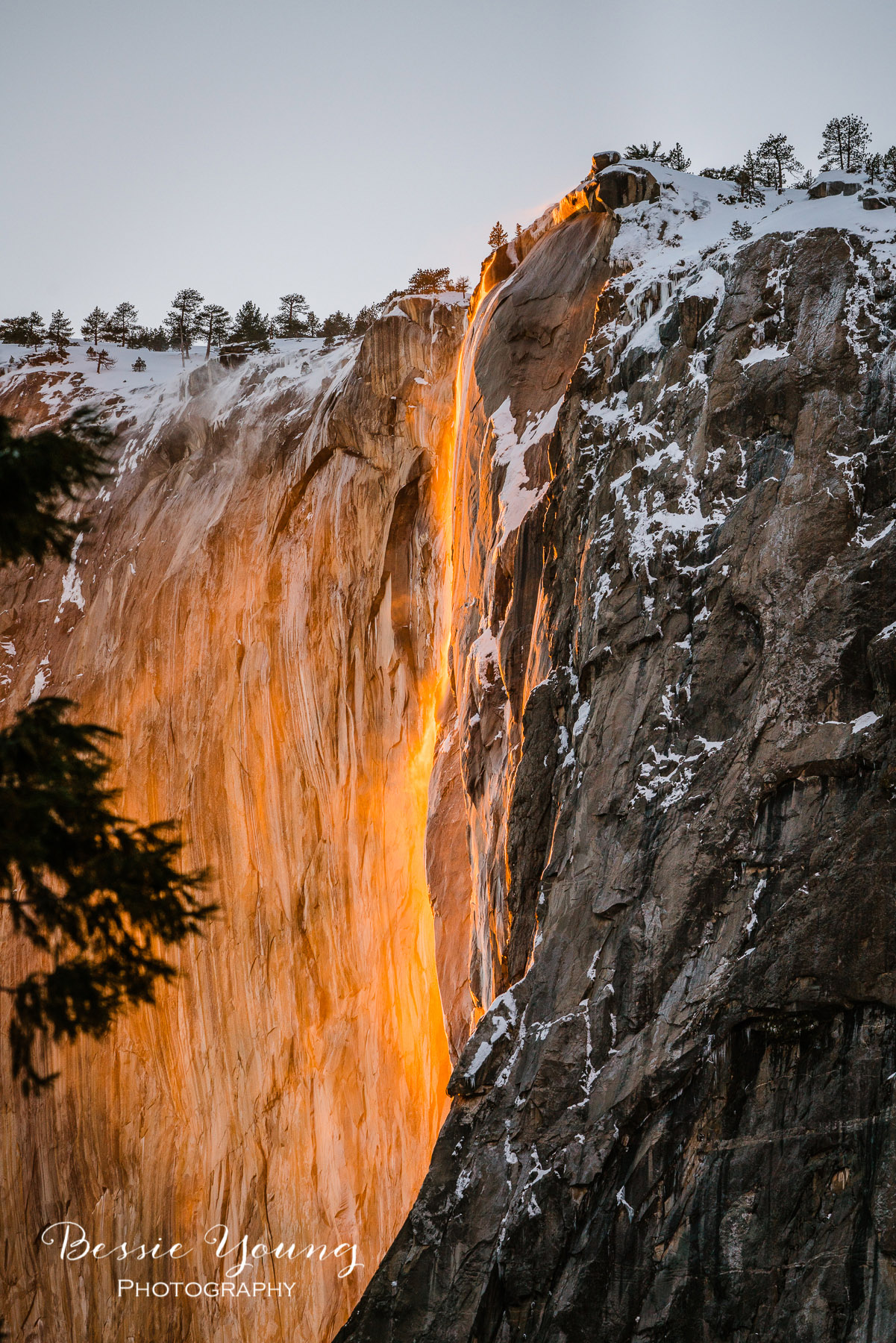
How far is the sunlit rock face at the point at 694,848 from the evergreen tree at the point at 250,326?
23.0 m

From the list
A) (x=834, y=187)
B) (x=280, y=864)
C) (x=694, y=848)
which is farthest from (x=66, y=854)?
(x=280, y=864)

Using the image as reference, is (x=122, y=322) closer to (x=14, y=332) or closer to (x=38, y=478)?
(x=14, y=332)

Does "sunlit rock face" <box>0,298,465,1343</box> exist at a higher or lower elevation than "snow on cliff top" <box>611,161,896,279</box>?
lower

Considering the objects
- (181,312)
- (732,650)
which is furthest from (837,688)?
(181,312)

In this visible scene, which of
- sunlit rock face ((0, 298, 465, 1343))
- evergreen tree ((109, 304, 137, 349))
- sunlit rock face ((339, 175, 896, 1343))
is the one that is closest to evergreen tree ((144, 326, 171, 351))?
evergreen tree ((109, 304, 137, 349))

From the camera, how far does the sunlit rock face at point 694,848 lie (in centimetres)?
1293

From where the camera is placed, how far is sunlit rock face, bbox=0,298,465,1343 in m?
24.8

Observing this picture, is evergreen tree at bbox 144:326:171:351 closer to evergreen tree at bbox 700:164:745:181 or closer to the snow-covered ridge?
the snow-covered ridge

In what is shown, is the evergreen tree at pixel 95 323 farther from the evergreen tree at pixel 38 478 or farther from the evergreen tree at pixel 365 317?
the evergreen tree at pixel 38 478

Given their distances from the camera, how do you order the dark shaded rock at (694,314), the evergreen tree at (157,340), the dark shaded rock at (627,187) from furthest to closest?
the evergreen tree at (157,340) < the dark shaded rock at (627,187) < the dark shaded rock at (694,314)

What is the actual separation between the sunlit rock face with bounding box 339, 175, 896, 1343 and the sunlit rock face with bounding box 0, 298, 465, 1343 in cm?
751

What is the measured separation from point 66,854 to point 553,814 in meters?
11.2

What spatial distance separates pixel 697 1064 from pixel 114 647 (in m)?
23.4

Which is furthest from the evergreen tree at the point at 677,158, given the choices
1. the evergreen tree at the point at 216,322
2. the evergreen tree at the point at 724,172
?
the evergreen tree at the point at 216,322
